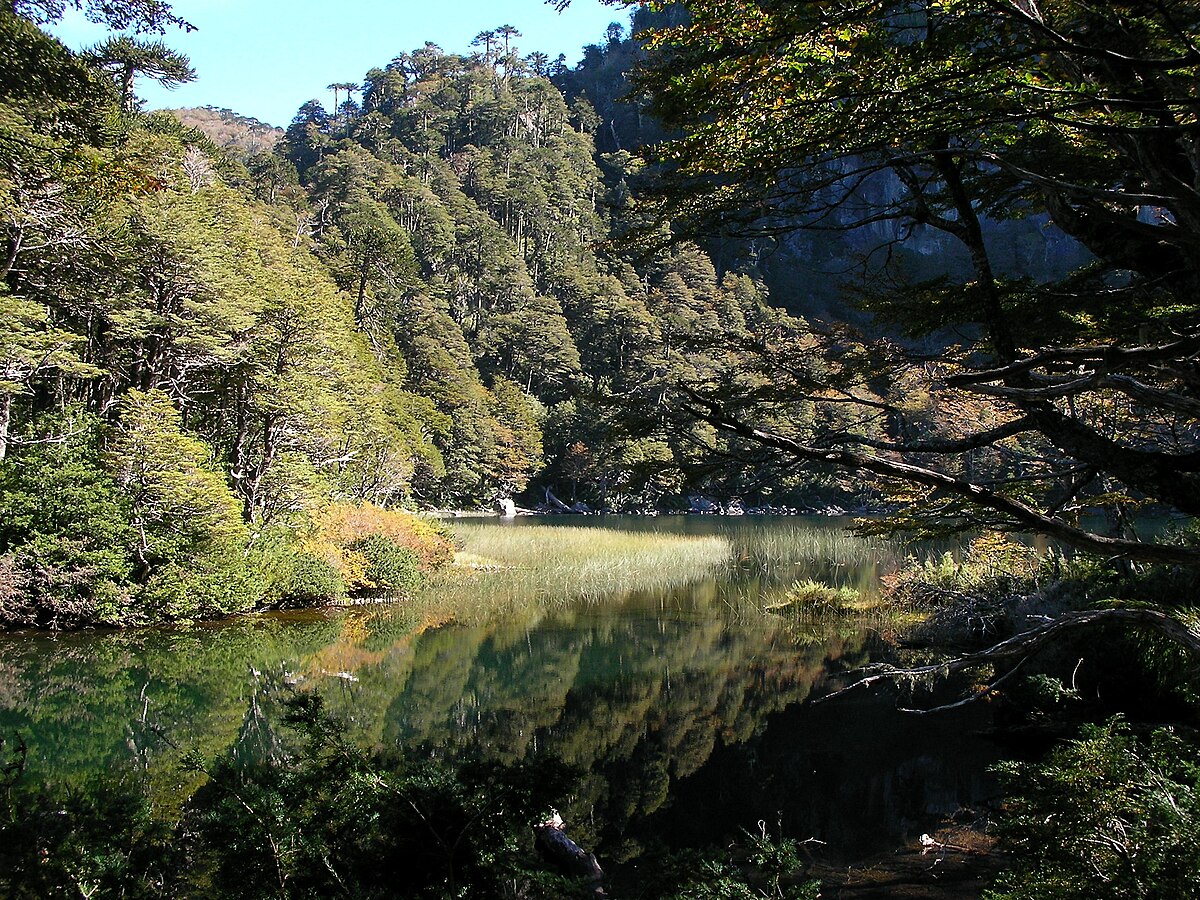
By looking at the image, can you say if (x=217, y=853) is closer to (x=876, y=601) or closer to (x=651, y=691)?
(x=651, y=691)

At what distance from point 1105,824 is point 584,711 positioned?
275 inches

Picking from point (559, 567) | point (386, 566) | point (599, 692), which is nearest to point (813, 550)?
point (559, 567)

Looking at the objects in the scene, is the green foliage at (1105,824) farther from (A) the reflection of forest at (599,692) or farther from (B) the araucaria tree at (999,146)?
(A) the reflection of forest at (599,692)

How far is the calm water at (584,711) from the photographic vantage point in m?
7.26

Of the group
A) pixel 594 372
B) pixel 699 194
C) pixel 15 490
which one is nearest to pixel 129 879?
pixel 699 194

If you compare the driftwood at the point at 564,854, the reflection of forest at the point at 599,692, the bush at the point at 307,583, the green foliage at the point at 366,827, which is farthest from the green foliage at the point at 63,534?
the green foliage at the point at 366,827

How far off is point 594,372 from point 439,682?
5275 centimetres

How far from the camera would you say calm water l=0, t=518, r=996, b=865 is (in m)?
7.26

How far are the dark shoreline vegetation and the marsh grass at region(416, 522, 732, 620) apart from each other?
24 cm

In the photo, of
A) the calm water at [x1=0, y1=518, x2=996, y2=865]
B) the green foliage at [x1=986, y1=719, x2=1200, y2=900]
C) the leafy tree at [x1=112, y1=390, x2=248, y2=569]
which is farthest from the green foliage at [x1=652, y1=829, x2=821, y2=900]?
the leafy tree at [x1=112, y1=390, x2=248, y2=569]

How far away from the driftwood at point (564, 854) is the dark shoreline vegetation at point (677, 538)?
13cm

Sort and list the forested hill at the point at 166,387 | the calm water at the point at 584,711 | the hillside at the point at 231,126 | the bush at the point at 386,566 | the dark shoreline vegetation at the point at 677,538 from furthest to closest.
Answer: the hillside at the point at 231,126, the bush at the point at 386,566, the forested hill at the point at 166,387, the calm water at the point at 584,711, the dark shoreline vegetation at the point at 677,538

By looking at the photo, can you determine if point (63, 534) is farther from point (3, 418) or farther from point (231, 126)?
point (231, 126)

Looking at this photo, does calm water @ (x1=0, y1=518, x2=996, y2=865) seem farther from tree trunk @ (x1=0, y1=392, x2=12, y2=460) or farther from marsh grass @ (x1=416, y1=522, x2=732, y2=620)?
tree trunk @ (x1=0, y1=392, x2=12, y2=460)
